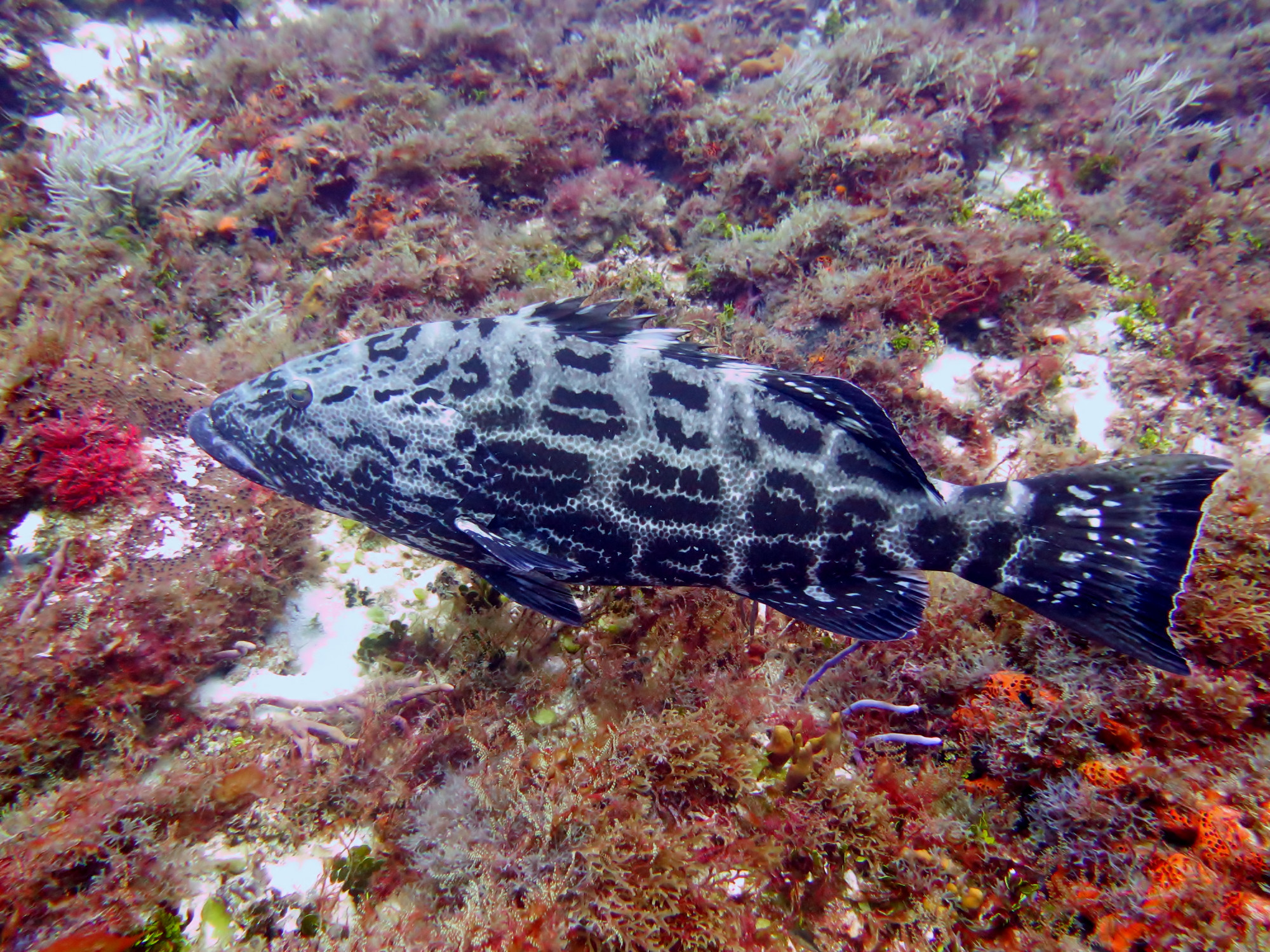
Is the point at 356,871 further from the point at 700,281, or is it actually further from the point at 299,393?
the point at 700,281

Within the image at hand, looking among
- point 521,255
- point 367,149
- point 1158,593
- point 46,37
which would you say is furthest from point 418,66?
point 1158,593

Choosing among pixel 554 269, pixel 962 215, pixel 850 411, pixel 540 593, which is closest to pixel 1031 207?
pixel 962 215

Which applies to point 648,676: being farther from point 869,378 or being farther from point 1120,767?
point 869,378

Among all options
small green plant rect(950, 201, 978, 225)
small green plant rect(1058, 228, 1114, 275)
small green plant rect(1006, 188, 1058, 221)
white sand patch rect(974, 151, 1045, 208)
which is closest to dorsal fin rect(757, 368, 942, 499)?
small green plant rect(950, 201, 978, 225)

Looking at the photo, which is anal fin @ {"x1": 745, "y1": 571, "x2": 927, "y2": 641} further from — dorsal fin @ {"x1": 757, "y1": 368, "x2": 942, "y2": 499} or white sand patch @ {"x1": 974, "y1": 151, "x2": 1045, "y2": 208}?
white sand patch @ {"x1": 974, "y1": 151, "x2": 1045, "y2": 208}

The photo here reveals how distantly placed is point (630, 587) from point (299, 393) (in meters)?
2.27

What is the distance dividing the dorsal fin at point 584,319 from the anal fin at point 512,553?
45.0 inches

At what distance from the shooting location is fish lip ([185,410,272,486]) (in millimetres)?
3121

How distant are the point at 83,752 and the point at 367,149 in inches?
235

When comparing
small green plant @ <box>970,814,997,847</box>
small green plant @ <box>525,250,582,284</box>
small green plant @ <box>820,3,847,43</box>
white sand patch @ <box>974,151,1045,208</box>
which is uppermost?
small green plant @ <box>820,3,847,43</box>

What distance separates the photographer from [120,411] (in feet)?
13.2

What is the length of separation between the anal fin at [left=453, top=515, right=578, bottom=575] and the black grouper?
0.04ft

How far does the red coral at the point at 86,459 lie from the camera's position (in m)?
3.72

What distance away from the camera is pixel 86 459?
3.78m
